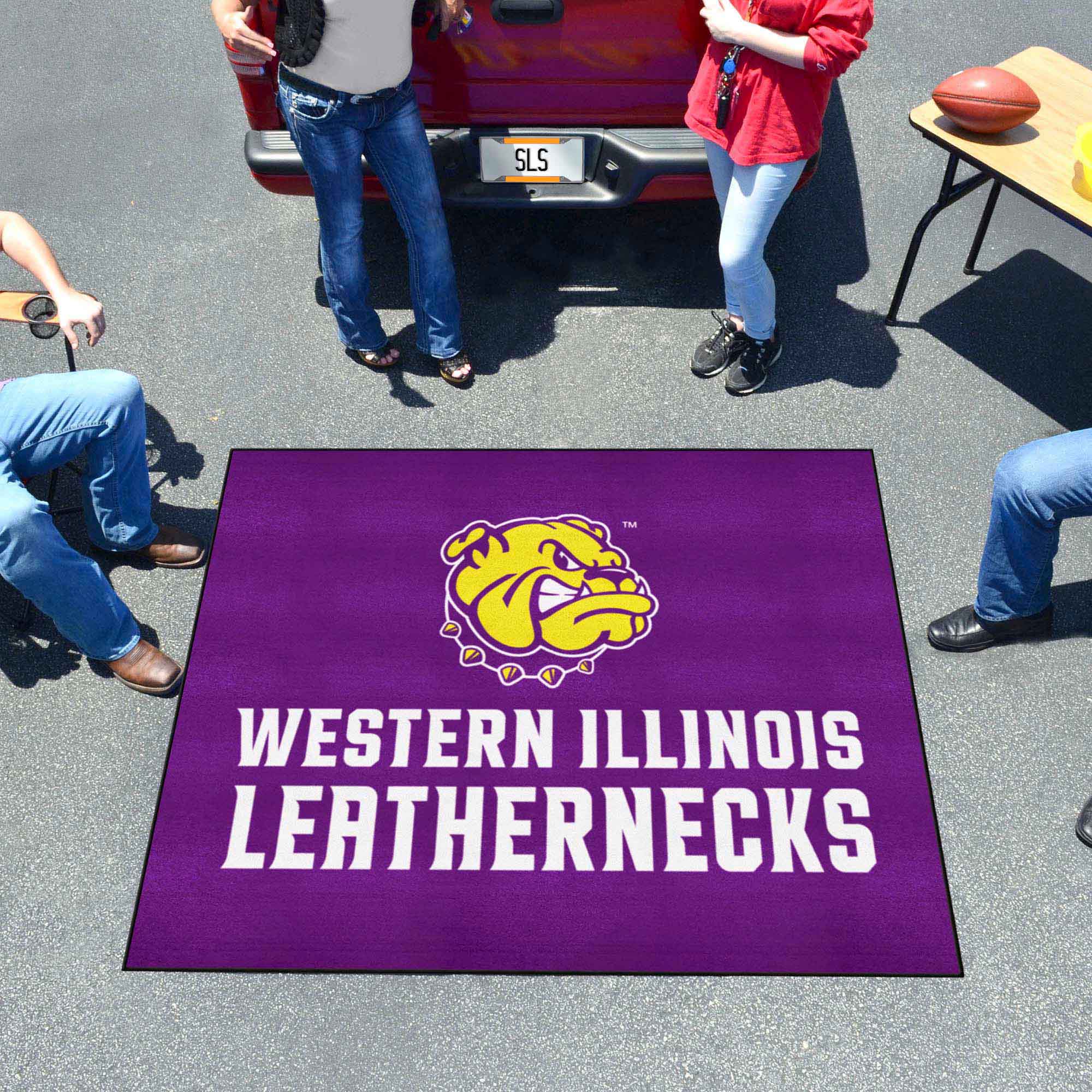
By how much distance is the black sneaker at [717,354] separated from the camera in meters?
3.81

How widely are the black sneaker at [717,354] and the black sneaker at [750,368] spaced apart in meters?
0.04

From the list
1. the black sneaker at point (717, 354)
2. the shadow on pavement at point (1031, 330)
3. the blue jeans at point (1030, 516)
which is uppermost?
the blue jeans at point (1030, 516)

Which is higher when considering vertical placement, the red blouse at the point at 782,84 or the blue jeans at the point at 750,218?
the red blouse at the point at 782,84

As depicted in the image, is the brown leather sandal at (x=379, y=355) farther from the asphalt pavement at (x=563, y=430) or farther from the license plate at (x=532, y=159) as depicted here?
the license plate at (x=532, y=159)

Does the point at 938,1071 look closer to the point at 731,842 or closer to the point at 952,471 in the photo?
the point at 731,842

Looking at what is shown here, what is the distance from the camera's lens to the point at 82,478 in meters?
3.20

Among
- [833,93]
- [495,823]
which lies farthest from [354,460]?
[833,93]

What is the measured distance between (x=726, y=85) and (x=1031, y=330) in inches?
62.3

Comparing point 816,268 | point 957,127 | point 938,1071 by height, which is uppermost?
point 957,127

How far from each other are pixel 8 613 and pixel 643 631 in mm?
1890

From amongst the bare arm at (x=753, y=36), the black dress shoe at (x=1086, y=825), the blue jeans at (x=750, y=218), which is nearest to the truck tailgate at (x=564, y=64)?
the blue jeans at (x=750, y=218)

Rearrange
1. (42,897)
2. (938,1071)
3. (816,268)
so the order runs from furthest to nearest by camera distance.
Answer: (816,268)
(42,897)
(938,1071)

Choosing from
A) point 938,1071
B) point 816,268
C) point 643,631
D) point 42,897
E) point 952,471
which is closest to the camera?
point 938,1071

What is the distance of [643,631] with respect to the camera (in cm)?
321
